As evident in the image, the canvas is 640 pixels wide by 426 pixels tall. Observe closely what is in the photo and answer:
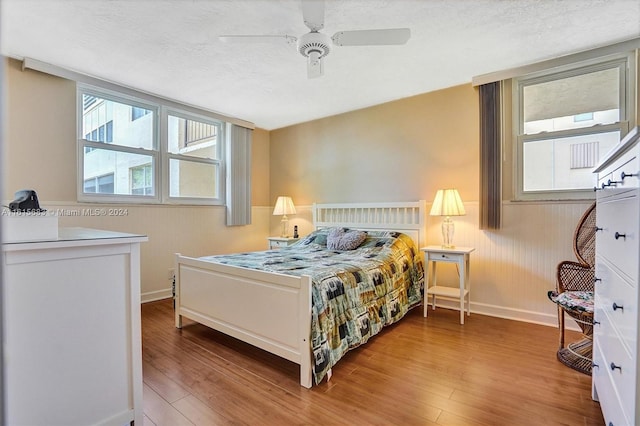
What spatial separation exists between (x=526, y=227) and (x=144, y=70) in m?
4.00

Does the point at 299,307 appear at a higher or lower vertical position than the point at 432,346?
higher

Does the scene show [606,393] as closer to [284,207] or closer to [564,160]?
[564,160]

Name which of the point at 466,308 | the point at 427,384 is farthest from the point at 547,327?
the point at 427,384

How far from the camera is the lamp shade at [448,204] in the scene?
10.1 ft

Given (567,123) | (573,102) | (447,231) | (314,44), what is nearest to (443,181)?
(447,231)

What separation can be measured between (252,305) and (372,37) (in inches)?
78.0

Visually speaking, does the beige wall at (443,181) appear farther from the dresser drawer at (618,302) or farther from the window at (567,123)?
the dresser drawer at (618,302)

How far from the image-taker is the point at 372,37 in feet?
6.57

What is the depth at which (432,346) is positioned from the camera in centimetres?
242

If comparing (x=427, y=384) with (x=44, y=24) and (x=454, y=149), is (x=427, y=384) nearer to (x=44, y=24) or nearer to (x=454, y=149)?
(x=454, y=149)

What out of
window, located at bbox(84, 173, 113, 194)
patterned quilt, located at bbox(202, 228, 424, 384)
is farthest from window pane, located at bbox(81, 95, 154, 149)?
patterned quilt, located at bbox(202, 228, 424, 384)

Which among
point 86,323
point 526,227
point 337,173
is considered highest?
point 337,173

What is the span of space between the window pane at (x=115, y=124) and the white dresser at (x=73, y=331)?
8.73ft

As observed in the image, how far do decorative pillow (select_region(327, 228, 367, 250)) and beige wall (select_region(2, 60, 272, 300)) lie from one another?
6.29 ft
